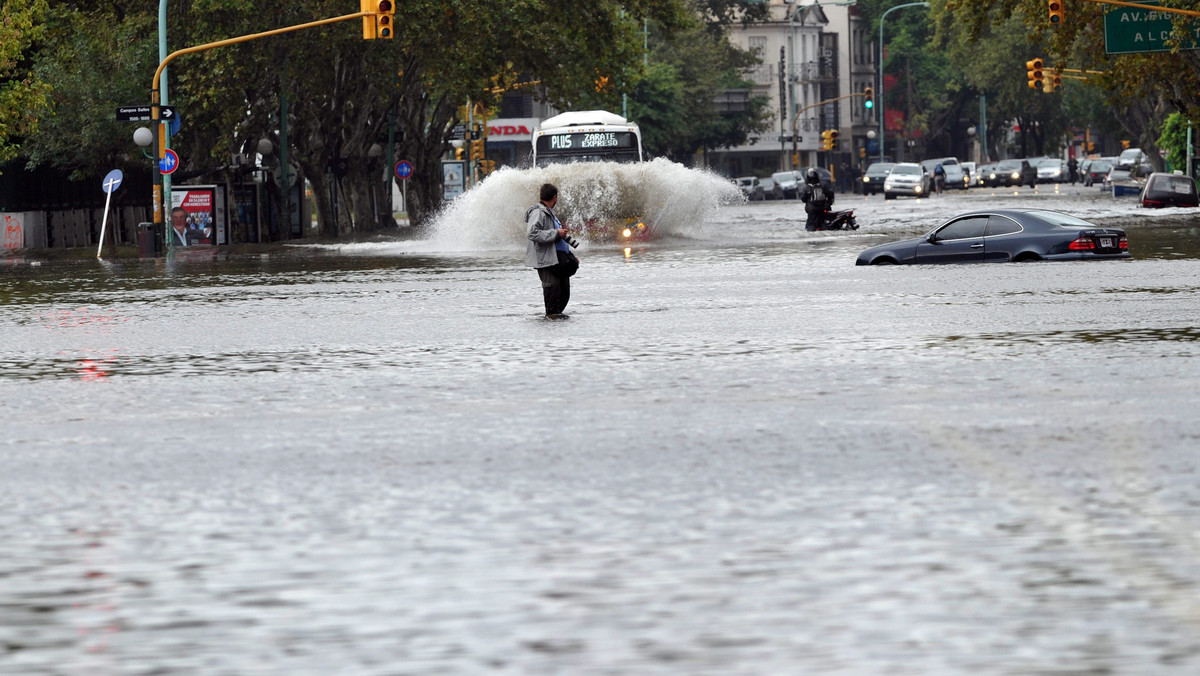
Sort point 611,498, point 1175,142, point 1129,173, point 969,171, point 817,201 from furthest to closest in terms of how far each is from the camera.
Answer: point 969,171 < point 1129,173 < point 1175,142 < point 817,201 < point 611,498

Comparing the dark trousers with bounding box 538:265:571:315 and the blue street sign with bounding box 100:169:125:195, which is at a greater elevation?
the blue street sign with bounding box 100:169:125:195

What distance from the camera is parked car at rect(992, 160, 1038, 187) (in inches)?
4178

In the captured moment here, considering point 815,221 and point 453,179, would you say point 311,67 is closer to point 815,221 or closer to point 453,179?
point 815,221

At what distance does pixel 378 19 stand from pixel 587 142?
10.0m

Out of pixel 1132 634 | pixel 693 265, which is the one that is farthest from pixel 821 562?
pixel 693 265

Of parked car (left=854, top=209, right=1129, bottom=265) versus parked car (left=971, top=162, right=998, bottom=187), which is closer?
parked car (left=854, top=209, right=1129, bottom=265)

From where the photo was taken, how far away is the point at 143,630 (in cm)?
598

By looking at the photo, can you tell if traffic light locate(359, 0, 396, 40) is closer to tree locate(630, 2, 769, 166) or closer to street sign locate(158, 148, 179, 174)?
street sign locate(158, 148, 179, 174)

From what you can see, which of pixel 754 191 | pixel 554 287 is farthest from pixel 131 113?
pixel 754 191

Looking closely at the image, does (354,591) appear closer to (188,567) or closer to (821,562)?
(188,567)

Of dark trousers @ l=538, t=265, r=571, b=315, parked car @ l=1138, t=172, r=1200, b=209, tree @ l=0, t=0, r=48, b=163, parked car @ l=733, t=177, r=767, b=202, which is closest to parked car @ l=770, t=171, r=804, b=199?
parked car @ l=733, t=177, r=767, b=202

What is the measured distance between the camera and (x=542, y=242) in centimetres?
1967

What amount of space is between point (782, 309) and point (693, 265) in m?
11.4

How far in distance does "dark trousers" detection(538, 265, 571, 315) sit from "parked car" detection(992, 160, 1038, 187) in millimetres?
89019
